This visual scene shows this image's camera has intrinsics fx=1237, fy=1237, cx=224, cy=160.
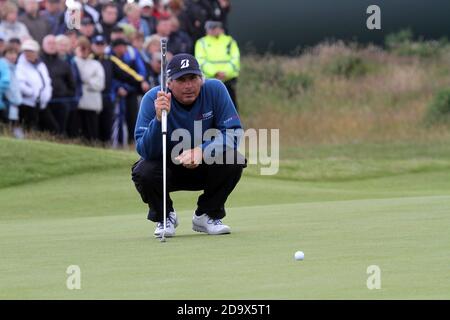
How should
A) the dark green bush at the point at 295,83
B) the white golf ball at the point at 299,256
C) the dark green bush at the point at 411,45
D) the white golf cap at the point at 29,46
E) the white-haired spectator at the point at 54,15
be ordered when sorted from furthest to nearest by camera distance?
the dark green bush at the point at 411,45 → the dark green bush at the point at 295,83 → the white-haired spectator at the point at 54,15 → the white golf cap at the point at 29,46 → the white golf ball at the point at 299,256

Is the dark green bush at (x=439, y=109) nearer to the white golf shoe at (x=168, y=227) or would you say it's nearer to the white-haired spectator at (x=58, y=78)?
the white-haired spectator at (x=58, y=78)

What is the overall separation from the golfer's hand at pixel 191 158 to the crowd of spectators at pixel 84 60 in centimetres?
1272

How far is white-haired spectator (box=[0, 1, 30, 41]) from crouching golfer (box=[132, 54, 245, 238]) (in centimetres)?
1290

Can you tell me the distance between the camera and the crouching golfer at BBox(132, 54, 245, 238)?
11.1m

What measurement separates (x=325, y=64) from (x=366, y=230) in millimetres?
26999

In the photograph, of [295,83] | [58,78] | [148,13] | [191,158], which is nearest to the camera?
[191,158]

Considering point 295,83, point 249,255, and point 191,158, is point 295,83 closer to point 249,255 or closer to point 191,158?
point 191,158

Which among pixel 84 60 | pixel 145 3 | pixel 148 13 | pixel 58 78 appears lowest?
pixel 58 78

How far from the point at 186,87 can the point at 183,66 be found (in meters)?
0.27

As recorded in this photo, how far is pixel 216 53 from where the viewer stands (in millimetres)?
27219

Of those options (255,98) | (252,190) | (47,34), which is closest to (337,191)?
(252,190)

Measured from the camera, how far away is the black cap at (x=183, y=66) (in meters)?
10.9

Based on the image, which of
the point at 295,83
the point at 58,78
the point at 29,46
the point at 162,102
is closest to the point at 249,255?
the point at 162,102

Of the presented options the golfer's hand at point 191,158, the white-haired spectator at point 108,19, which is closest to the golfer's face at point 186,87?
the golfer's hand at point 191,158
